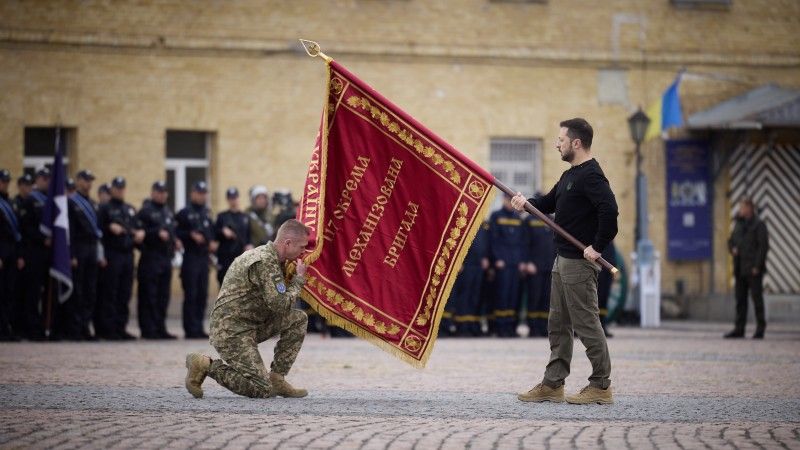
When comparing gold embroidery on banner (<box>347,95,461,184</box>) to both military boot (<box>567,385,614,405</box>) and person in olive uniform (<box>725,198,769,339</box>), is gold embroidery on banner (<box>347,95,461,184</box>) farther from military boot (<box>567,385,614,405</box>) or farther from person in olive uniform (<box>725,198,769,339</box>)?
person in olive uniform (<box>725,198,769,339</box>)

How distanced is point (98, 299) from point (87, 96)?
6.81 meters

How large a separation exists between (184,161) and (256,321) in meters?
17.0

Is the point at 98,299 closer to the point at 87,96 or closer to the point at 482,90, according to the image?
the point at 87,96

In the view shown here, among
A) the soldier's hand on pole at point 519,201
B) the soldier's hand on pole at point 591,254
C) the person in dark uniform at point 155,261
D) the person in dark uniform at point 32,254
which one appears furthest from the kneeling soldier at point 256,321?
the person in dark uniform at point 155,261

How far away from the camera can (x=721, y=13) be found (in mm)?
30969

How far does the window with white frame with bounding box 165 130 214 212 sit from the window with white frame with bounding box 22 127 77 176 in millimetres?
1752

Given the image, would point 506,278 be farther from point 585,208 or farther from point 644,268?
point 585,208

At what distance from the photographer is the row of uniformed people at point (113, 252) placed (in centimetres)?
2075

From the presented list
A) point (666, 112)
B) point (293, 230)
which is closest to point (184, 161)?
point (666, 112)

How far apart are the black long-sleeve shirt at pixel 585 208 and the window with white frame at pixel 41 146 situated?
17.1 meters

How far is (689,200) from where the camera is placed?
30703 mm

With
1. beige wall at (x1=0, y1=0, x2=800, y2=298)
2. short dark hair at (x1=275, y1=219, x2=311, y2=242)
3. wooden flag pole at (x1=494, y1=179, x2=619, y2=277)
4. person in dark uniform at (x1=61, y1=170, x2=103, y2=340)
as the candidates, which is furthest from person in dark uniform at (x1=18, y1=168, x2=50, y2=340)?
wooden flag pole at (x1=494, y1=179, x2=619, y2=277)

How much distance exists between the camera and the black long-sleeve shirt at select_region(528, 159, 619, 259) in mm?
11547

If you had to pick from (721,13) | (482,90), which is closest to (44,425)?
(482,90)
